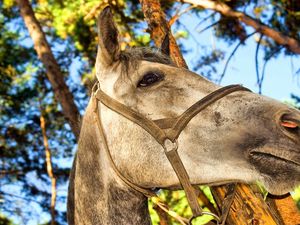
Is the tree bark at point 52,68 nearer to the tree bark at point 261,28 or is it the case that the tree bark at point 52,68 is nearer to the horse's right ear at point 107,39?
the tree bark at point 261,28

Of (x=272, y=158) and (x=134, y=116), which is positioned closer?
(x=272, y=158)

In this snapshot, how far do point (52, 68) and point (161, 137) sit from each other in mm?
8456

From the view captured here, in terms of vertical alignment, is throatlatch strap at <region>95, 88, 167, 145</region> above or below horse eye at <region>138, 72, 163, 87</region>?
below

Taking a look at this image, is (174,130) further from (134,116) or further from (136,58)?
(136,58)

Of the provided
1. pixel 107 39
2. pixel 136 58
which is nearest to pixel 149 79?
pixel 136 58

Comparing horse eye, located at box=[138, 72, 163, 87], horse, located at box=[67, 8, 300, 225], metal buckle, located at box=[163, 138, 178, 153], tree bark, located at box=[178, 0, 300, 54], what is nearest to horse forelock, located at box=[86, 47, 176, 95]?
horse, located at box=[67, 8, 300, 225]

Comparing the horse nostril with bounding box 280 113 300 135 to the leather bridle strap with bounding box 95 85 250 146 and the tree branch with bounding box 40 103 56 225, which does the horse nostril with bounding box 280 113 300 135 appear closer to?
the leather bridle strap with bounding box 95 85 250 146

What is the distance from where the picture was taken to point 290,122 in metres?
2.35

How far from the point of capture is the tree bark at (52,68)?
393 inches

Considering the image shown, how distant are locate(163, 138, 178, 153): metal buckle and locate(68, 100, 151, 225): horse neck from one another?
0.44 metres

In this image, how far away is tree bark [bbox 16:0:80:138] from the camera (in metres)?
9.99

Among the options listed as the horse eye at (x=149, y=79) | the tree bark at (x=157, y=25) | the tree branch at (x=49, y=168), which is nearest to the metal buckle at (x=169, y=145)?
the horse eye at (x=149, y=79)

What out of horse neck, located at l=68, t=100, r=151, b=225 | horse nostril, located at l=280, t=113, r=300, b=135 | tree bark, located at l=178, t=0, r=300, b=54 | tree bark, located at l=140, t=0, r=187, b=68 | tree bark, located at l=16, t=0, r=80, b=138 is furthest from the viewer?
tree bark, located at l=16, t=0, r=80, b=138

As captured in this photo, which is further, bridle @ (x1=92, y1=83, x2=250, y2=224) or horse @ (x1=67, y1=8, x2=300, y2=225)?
bridle @ (x1=92, y1=83, x2=250, y2=224)
